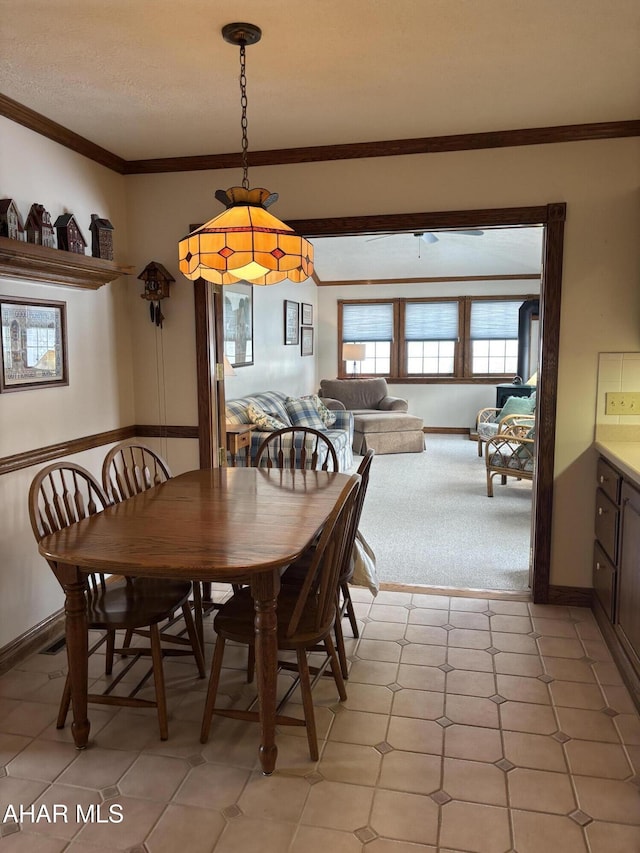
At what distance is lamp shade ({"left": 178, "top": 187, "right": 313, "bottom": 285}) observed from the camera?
226cm

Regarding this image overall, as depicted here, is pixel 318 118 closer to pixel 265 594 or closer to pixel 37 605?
pixel 265 594

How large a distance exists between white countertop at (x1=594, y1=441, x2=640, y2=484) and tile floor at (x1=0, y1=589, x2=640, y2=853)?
2.89ft

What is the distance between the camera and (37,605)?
3.22m

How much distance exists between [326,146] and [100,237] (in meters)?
1.33

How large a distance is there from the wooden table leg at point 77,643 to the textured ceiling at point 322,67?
188 centimetres

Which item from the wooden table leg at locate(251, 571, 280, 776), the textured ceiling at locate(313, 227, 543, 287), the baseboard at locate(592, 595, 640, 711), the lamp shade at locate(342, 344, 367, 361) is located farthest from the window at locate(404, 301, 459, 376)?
the wooden table leg at locate(251, 571, 280, 776)

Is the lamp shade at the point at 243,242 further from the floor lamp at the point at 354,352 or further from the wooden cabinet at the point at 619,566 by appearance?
the floor lamp at the point at 354,352

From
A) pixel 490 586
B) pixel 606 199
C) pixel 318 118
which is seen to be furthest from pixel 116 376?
pixel 606 199

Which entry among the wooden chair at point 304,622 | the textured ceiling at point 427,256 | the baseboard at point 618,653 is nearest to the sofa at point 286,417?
the textured ceiling at point 427,256

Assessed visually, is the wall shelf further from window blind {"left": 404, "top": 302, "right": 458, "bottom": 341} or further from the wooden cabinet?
window blind {"left": 404, "top": 302, "right": 458, "bottom": 341}

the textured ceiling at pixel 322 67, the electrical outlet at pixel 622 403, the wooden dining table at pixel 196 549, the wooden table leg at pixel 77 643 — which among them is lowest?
the wooden table leg at pixel 77 643

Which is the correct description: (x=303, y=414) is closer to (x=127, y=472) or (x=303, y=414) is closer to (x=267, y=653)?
(x=127, y=472)

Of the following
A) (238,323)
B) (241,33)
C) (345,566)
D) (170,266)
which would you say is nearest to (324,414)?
(238,323)

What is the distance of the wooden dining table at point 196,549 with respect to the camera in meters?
2.08
